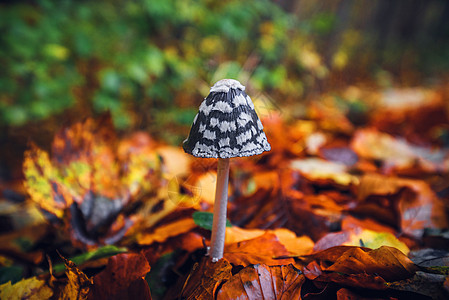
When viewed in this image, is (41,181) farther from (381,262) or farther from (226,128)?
(381,262)

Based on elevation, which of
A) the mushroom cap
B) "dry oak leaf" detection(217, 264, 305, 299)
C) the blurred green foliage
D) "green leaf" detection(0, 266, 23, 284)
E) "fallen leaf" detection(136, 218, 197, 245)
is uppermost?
the blurred green foliage

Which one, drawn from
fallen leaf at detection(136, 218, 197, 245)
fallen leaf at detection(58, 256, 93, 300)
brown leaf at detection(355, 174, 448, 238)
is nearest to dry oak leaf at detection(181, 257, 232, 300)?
fallen leaf at detection(136, 218, 197, 245)

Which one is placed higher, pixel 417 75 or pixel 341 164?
pixel 417 75

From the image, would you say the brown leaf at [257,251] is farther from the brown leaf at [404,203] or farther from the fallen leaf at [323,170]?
the fallen leaf at [323,170]

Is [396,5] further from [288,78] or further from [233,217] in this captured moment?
[233,217]

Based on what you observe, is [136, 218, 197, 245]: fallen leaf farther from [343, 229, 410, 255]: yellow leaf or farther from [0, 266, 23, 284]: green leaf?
[343, 229, 410, 255]: yellow leaf

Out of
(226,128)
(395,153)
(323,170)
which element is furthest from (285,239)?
(395,153)

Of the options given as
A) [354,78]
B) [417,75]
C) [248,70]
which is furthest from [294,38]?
[417,75]

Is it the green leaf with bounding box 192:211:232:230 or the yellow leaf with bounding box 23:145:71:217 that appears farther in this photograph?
the yellow leaf with bounding box 23:145:71:217
